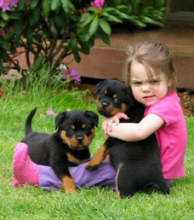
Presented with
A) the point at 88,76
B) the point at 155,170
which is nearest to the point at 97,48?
the point at 88,76

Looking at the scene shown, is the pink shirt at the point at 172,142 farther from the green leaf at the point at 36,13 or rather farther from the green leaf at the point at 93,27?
the green leaf at the point at 36,13

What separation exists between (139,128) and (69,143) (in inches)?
22.0

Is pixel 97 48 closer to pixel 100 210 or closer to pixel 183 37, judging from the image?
pixel 183 37

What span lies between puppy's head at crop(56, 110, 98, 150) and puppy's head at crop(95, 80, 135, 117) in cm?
15

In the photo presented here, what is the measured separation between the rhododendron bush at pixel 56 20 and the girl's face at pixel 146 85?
2763 mm

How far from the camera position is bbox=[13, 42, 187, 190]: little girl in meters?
3.88

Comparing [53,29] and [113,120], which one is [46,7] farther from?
[113,120]

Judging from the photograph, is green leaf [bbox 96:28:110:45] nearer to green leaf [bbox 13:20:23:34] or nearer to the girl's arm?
green leaf [bbox 13:20:23:34]

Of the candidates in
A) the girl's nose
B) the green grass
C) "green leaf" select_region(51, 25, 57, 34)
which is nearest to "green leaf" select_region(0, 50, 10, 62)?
"green leaf" select_region(51, 25, 57, 34)

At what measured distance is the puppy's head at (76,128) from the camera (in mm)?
3990

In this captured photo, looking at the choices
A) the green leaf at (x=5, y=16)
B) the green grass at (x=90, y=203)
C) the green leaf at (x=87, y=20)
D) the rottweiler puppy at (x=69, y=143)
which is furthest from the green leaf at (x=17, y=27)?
the rottweiler puppy at (x=69, y=143)

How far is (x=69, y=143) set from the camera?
4.02m

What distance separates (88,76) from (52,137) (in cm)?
457

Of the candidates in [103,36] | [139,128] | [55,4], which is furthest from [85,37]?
[139,128]
